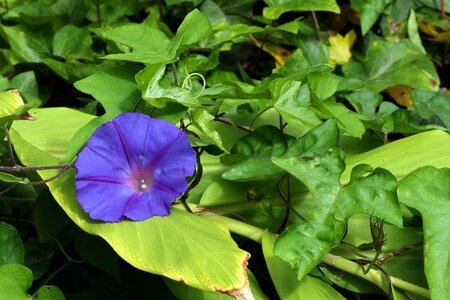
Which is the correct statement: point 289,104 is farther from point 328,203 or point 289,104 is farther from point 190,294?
point 190,294

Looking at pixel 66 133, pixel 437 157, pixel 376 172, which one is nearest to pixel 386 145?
pixel 437 157

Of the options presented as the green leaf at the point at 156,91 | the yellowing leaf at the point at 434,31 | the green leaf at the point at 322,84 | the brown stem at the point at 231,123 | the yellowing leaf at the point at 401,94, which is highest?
the green leaf at the point at 156,91

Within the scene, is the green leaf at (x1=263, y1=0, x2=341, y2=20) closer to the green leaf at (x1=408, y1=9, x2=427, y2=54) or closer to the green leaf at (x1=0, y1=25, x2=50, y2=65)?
the green leaf at (x1=408, y1=9, x2=427, y2=54)

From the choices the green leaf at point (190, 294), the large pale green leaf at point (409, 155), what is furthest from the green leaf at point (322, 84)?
the green leaf at point (190, 294)

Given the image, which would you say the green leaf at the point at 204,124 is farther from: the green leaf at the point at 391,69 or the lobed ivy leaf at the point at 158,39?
the green leaf at the point at 391,69

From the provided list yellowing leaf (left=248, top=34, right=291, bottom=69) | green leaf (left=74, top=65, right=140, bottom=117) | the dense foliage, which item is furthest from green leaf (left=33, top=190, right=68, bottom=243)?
yellowing leaf (left=248, top=34, right=291, bottom=69)
